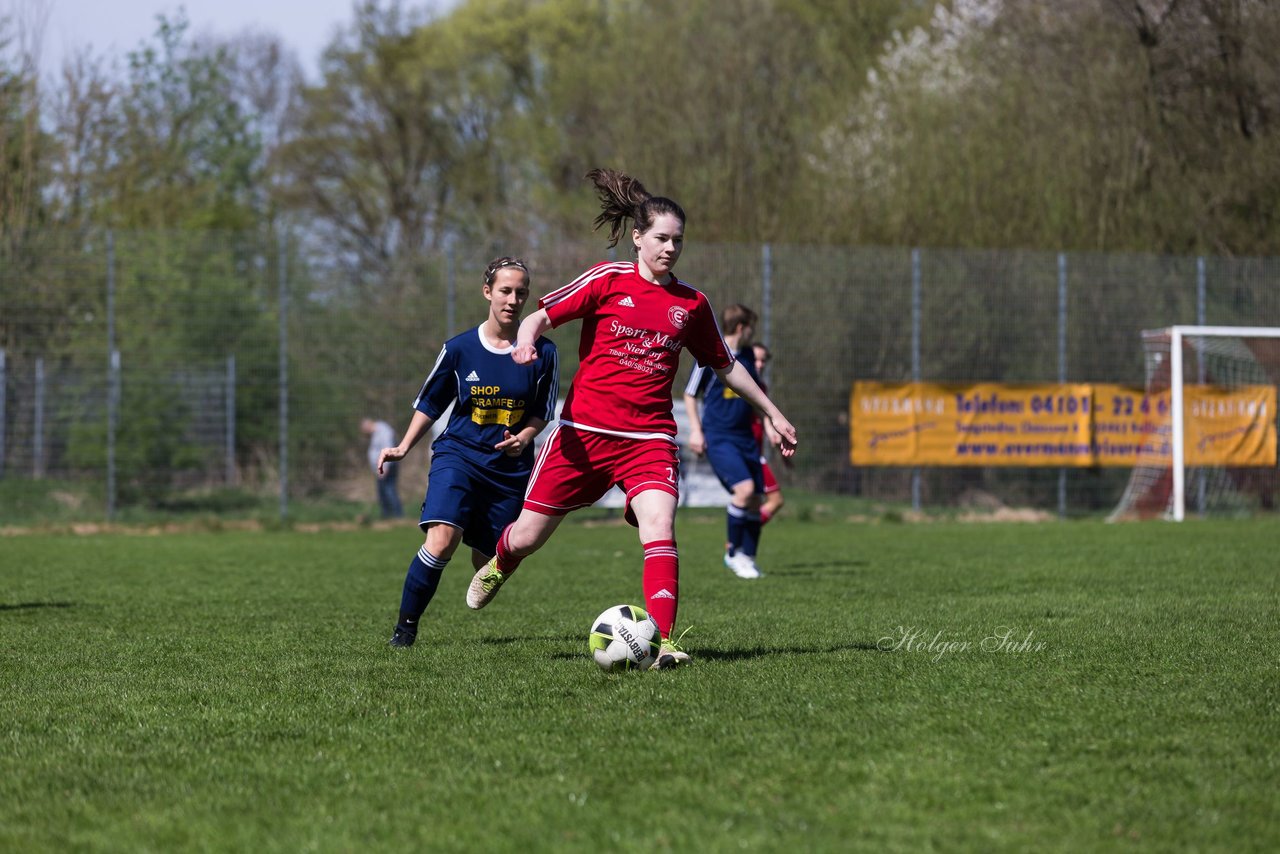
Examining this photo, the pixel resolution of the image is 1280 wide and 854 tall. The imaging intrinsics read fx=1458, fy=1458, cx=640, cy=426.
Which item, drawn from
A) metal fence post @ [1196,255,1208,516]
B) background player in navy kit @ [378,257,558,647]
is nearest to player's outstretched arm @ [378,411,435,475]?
background player in navy kit @ [378,257,558,647]

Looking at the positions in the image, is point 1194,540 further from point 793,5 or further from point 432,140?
point 432,140

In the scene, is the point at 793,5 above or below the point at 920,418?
above

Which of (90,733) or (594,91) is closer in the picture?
(90,733)

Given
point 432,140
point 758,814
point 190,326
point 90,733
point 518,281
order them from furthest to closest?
point 432,140 < point 190,326 < point 518,281 < point 90,733 < point 758,814

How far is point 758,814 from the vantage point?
3561 mm

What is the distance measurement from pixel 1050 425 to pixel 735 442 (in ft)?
29.9

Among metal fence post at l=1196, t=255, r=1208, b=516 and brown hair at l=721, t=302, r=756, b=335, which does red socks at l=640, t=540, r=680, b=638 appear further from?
metal fence post at l=1196, t=255, r=1208, b=516

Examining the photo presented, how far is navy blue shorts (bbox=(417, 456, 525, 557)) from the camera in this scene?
6816 mm

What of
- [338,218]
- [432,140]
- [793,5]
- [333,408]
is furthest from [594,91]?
[333,408]

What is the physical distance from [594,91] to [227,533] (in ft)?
50.8

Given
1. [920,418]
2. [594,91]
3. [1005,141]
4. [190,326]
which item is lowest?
[920,418]

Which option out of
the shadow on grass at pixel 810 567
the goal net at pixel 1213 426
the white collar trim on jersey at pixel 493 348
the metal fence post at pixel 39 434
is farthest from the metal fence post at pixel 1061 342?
the white collar trim on jersey at pixel 493 348

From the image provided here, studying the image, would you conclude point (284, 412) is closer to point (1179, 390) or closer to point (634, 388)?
point (1179, 390)

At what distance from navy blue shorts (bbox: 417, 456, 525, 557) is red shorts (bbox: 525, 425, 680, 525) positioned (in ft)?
1.83
